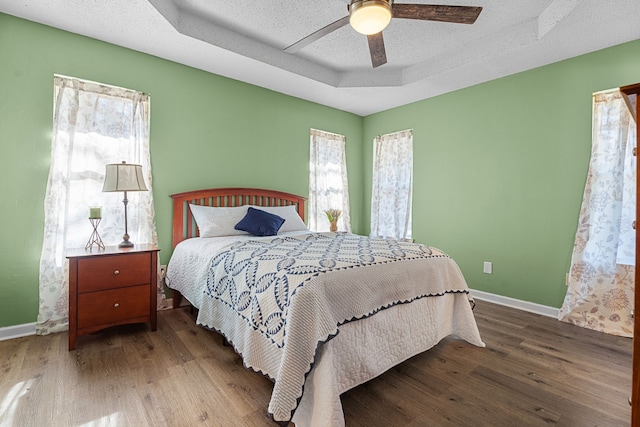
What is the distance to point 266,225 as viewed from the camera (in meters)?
3.16

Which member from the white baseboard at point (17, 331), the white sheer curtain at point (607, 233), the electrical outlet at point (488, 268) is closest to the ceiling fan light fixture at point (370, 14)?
the white sheer curtain at point (607, 233)

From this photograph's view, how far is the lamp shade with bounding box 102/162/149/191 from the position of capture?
253 centimetres

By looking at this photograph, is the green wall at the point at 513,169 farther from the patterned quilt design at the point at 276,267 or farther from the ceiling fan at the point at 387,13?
the ceiling fan at the point at 387,13

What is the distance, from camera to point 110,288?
2.38 meters

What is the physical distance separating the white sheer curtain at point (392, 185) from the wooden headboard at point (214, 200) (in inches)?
54.7

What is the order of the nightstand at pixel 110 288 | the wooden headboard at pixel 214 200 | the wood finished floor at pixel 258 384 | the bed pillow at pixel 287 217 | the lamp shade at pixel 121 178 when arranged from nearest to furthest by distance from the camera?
the wood finished floor at pixel 258 384 → the nightstand at pixel 110 288 → the lamp shade at pixel 121 178 → the wooden headboard at pixel 214 200 → the bed pillow at pixel 287 217

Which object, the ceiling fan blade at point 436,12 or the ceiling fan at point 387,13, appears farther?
the ceiling fan blade at point 436,12

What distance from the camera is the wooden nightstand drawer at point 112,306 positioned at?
226 centimetres

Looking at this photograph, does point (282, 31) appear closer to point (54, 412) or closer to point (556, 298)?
point (54, 412)

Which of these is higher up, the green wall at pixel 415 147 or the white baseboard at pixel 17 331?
the green wall at pixel 415 147

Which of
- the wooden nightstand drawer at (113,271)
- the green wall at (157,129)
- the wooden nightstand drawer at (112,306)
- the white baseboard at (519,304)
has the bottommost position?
the white baseboard at (519,304)

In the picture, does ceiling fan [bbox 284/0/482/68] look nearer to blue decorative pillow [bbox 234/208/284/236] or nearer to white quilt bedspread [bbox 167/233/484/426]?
white quilt bedspread [bbox 167/233/484/426]

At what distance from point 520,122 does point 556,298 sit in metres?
1.84

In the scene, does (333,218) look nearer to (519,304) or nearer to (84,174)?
(519,304)
